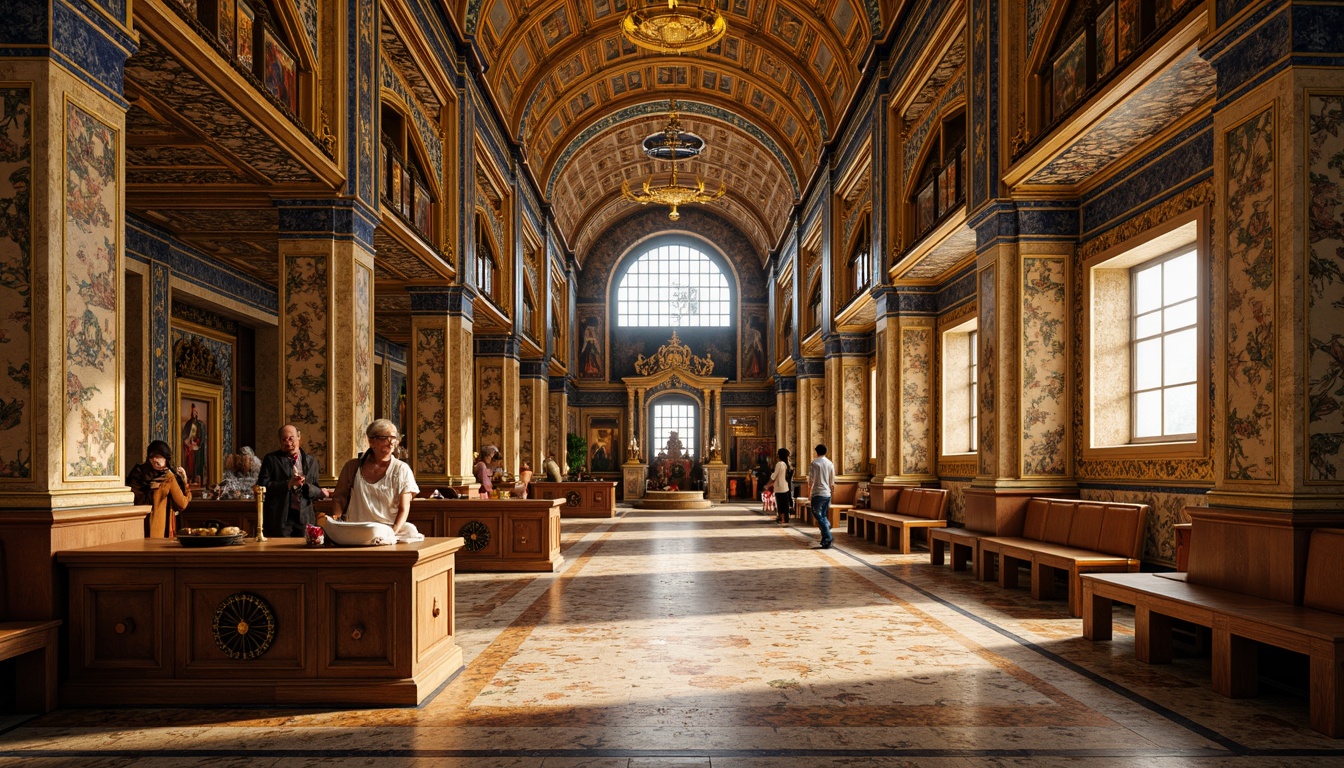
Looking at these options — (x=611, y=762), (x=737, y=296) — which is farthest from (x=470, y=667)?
(x=737, y=296)

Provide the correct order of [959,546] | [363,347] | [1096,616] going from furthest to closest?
1. [959,546]
2. [363,347]
3. [1096,616]

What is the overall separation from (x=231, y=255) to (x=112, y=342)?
9.90 metres

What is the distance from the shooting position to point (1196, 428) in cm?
901

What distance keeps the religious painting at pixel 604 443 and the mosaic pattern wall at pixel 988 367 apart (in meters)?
26.0

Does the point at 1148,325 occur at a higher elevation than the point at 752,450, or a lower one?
higher

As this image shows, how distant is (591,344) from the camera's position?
37.3 m

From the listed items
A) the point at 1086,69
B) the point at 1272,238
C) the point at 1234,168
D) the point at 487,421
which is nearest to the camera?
the point at 1272,238

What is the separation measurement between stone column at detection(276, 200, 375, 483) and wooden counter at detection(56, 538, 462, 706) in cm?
509

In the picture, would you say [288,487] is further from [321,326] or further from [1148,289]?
[1148,289]

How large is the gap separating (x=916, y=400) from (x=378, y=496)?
40.1ft

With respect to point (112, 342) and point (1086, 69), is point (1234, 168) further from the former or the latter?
point (112, 342)

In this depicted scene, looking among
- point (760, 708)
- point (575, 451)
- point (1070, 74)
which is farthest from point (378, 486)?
point (575, 451)

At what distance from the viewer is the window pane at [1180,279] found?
948cm

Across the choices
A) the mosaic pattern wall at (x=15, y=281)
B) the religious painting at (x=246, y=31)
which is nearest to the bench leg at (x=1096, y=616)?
the mosaic pattern wall at (x=15, y=281)
